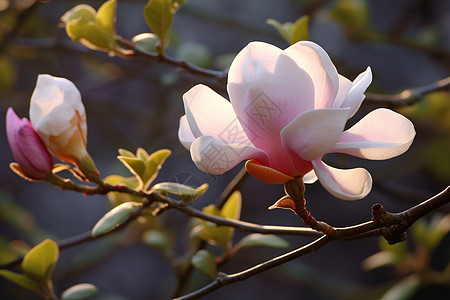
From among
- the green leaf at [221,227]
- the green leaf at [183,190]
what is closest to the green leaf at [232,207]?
the green leaf at [221,227]

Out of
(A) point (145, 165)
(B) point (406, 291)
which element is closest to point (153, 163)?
(A) point (145, 165)

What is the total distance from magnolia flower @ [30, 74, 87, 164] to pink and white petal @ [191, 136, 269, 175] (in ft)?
0.55

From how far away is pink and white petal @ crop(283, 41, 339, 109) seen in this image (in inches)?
15.4

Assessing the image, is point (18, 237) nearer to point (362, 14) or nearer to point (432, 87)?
point (362, 14)

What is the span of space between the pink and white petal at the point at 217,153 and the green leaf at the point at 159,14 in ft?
0.89

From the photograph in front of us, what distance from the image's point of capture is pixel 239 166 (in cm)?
191

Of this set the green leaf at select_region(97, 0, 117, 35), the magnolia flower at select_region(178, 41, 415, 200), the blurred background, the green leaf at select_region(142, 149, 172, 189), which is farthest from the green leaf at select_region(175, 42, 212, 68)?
the magnolia flower at select_region(178, 41, 415, 200)

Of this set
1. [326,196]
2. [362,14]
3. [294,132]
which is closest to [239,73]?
[294,132]

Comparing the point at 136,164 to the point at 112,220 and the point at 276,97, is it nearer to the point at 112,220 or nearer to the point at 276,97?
the point at 112,220

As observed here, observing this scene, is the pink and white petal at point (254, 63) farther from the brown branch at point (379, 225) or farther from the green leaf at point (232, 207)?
the green leaf at point (232, 207)

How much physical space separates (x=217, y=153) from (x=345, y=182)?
119 mm

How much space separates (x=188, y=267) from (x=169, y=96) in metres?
0.79

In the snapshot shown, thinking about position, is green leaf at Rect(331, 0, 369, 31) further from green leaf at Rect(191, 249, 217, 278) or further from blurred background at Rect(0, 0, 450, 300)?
green leaf at Rect(191, 249, 217, 278)

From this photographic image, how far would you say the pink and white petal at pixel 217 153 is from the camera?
38 cm
